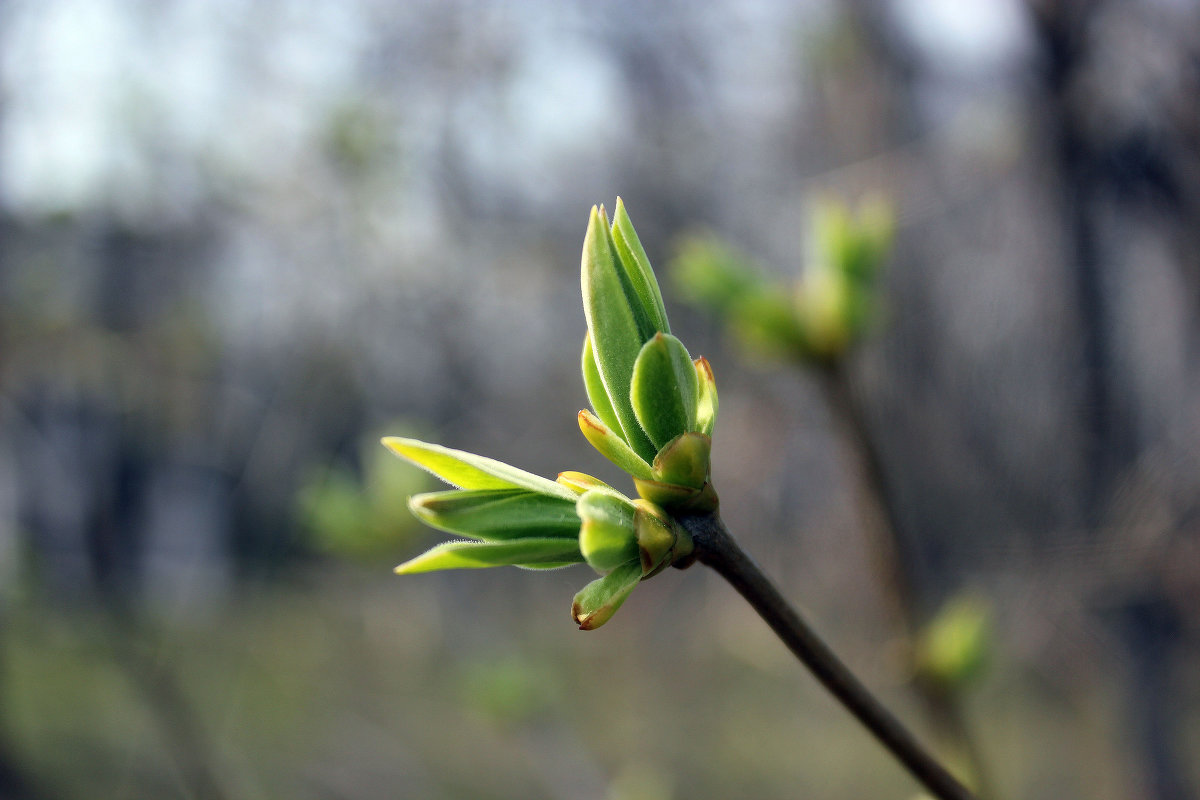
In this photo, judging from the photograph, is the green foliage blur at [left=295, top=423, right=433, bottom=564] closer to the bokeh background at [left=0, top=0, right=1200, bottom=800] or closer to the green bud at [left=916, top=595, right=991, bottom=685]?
the bokeh background at [left=0, top=0, right=1200, bottom=800]

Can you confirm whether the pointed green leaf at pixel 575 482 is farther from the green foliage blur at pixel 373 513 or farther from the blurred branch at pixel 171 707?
the blurred branch at pixel 171 707

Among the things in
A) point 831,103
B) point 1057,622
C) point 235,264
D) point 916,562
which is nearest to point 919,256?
point 831,103

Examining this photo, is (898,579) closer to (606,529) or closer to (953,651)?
(953,651)

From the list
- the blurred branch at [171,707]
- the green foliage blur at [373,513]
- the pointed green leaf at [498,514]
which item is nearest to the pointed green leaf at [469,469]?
the pointed green leaf at [498,514]

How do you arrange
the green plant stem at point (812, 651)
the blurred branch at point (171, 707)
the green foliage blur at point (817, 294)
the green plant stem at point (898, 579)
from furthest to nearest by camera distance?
the blurred branch at point (171, 707) < the green foliage blur at point (817, 294) < the green plant stem at point (898, 579) < the green plant stem at point (812, 651)

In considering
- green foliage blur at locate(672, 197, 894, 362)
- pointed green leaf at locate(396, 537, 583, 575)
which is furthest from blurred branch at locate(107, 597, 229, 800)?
pointed green leaf at locate(396, 537, 583, 575)

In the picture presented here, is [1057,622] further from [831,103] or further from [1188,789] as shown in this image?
[831,103]
